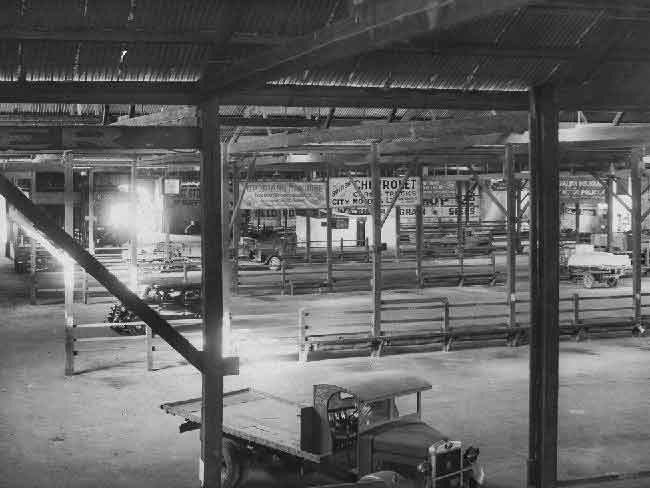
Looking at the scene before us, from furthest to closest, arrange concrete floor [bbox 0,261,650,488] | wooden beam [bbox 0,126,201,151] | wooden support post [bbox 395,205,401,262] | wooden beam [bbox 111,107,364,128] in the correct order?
wooden support post [bbox 395,205,401,262], wooden beam [bbox 111,107,364,128], concrete floor [bbox 0,261,650,488], wooden beam [bbox 0,126,201,151]

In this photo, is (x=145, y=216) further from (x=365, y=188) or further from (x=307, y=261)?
(x=365, y=188)

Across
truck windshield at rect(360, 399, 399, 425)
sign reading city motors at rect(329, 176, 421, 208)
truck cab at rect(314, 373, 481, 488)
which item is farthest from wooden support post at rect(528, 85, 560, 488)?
sign reading city motors at rect(329, 176, 421, 208)

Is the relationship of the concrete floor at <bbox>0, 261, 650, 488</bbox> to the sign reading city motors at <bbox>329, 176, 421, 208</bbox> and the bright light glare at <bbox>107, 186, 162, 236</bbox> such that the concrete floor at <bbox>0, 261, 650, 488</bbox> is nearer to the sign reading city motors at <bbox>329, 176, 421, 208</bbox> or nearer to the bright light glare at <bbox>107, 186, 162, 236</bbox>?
the sign reading city motors at <bbox>329, 176, 421, 208</bbox>

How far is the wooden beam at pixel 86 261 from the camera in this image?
830 cm

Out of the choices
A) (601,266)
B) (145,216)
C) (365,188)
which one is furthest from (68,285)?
(145,216)

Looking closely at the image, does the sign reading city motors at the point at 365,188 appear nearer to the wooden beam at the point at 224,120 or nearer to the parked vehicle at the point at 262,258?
the wooden beam at the point at 224,120

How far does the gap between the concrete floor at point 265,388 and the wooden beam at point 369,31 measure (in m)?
6.68

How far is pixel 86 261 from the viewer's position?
336 inches

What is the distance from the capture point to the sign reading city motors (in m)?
28.2

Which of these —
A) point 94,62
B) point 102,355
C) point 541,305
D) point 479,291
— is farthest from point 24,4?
point 479,291

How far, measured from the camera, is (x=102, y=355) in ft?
72.9

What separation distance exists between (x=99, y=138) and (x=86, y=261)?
193 cm

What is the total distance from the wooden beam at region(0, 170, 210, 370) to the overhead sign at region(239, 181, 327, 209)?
22.1 meters

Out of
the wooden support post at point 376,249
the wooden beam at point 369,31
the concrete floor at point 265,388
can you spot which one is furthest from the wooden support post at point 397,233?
the wooden beam at point 369,31
